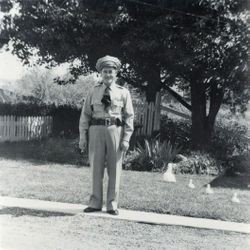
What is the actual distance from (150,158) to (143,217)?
6.04 m

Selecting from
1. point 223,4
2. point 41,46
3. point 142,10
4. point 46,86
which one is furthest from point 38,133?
point 46,86

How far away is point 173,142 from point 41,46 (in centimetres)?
527

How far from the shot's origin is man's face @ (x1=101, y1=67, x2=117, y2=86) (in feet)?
21.5

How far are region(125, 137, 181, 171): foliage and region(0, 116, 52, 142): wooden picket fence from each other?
20.5 ft

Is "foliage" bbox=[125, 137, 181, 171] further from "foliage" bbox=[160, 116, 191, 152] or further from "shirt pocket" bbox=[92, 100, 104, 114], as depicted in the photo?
"shirt pocket" bbox=[92, 100, 104, 114]

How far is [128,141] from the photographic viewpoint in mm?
6734

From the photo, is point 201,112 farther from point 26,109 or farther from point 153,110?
point 26,109

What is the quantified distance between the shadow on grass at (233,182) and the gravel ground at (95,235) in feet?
15.9

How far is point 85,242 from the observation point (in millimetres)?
5492

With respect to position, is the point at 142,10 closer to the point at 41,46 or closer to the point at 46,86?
the point at 41,46

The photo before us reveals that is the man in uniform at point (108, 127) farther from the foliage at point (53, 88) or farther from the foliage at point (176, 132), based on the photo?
the foliage at point (53, 88)

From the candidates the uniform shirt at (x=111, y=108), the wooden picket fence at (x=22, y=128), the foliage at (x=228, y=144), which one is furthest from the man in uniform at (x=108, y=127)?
the wooden picket fence at (x=22, y=128)

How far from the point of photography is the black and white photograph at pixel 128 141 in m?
→ 6.30

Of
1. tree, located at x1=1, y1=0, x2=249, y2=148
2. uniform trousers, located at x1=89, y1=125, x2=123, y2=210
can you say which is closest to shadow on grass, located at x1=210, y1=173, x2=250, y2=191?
tree, located at x1=1, y1=0, x2=249, y2=148
